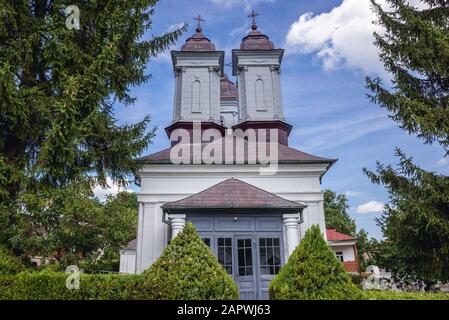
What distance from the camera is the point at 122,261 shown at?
24.1m

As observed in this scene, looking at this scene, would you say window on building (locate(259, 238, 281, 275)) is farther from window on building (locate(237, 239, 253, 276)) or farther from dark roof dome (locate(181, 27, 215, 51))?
dark roof dome (locate(181, 27, 215, 51))

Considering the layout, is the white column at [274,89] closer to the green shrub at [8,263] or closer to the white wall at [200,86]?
the white wall at [200,86]

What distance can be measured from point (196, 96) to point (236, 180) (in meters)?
7.23

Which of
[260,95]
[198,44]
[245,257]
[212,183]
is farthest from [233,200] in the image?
[198,44]

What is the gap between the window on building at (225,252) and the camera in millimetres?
11562

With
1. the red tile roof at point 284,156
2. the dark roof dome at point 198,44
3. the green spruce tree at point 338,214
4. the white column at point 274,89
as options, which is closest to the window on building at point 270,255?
the red tile roof at point 284,156

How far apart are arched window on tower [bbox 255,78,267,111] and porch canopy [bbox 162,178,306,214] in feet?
24.2

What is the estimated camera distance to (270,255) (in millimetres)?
11695

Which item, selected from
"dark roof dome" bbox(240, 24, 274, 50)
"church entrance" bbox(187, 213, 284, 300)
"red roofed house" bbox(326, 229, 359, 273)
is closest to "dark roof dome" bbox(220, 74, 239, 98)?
"dark roof dome" bbox(240, 24, 274, 50)

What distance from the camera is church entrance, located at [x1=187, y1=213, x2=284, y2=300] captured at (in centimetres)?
1127

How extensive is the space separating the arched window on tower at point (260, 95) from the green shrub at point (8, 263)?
13886 mm

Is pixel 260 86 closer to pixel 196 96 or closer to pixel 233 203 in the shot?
pixel 196 96
